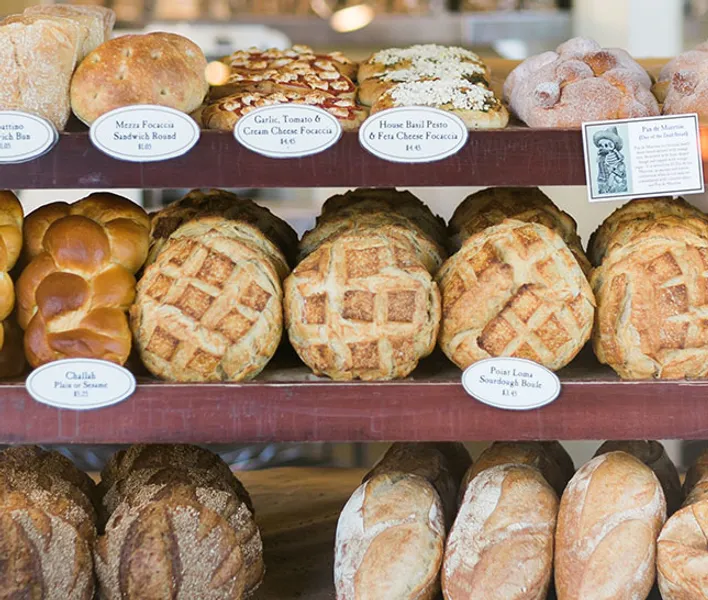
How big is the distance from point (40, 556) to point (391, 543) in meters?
0.57

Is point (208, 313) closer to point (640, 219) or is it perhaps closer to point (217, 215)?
point (217, 215)

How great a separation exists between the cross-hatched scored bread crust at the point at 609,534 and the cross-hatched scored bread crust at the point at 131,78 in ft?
2.95

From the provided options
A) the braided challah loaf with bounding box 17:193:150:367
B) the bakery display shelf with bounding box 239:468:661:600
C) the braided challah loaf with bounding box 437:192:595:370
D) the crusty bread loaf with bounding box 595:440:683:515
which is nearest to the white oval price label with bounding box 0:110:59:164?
the braided challah loaf with bounding box 17:193:150:367

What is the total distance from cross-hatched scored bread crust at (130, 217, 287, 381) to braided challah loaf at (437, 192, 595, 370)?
0.97 ft

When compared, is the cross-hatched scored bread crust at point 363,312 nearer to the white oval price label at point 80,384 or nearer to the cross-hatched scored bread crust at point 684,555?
the white oval price label at point 80,384

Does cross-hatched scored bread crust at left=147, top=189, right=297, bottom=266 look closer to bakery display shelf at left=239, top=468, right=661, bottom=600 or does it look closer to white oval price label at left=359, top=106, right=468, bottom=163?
white oval price label at left=359, top=106, right=468, bottom=163

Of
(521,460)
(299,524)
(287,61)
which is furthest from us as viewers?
(299,524)

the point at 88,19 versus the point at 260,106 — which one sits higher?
the point at 88,19

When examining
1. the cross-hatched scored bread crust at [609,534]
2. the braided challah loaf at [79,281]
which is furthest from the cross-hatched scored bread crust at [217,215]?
the cross-hatched scored bread crust at [609,534]

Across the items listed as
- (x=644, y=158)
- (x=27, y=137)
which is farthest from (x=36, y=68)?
(x=644, y=158)

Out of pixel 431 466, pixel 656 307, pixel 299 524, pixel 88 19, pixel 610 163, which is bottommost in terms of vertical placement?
pixel 299 524

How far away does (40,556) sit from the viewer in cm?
144

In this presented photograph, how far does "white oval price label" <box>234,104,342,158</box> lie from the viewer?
1.29 m

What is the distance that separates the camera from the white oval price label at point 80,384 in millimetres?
1356
